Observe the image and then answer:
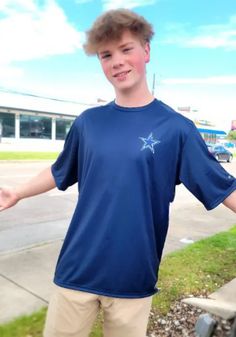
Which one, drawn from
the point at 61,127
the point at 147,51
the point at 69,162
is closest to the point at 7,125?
the point at 61,127

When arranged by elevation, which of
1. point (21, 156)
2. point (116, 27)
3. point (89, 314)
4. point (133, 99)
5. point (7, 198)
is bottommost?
point (21, 156)

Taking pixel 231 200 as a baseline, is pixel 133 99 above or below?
above

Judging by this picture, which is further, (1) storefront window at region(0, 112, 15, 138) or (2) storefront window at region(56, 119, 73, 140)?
(2) storefront window at region(56, 119, 73, 140)

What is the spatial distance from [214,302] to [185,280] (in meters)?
0.79

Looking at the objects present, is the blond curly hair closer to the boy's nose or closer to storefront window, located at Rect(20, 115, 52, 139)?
the boy's nose

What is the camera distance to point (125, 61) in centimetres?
181

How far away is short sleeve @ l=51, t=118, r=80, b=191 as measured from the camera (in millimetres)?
1997

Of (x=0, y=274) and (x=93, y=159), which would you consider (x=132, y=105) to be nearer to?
(x=93, y=159)

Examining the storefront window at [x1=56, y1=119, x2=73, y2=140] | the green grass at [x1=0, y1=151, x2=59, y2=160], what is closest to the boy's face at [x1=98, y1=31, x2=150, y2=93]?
the green grass at [x1=0, y1=151, x2=59, y2=160]

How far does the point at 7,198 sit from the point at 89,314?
2.62ft

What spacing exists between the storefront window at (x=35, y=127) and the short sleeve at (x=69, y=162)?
118ft

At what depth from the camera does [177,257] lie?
495 cm

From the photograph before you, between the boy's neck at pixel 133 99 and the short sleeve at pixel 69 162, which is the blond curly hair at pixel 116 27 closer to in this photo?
the boy's neck at pixel 133 99

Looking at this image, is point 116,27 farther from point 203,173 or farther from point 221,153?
point 221,153
